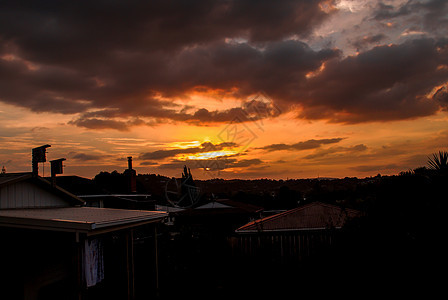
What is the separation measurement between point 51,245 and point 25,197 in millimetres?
2068

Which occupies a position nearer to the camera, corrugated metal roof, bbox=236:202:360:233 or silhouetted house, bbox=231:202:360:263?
silhouetted house, bbox=231:202:360:263

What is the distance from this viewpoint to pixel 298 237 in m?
10.8

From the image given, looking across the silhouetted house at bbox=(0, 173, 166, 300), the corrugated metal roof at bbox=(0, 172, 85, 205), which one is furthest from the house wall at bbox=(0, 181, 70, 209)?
the corrugated metal roof at bbox=(0, 172, 85, 205)

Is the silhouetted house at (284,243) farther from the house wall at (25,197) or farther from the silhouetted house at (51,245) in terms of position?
the house wall at (25,197)

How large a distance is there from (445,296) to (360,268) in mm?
1736

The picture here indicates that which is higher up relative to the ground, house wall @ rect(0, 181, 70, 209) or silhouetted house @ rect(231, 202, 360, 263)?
house wall @ rect(0, 181, 70, 209)

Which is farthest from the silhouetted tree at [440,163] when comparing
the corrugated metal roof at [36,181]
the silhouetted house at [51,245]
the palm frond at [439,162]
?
the corrugated metal roof at [36,181]

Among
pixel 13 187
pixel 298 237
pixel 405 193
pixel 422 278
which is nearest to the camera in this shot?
pixel 422 278

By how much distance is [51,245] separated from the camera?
8.40 meters

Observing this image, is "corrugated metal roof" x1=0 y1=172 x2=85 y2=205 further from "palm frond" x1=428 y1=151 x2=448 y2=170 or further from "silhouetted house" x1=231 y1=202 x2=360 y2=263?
"palm frond" x1=428 y1=151 x2=448 y2=170

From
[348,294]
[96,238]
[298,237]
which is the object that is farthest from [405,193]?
[96,238]

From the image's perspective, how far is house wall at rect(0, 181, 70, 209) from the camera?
353 inches

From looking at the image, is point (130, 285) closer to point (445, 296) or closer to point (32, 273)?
point (32, 273)

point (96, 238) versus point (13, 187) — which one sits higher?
point (13, 187)
